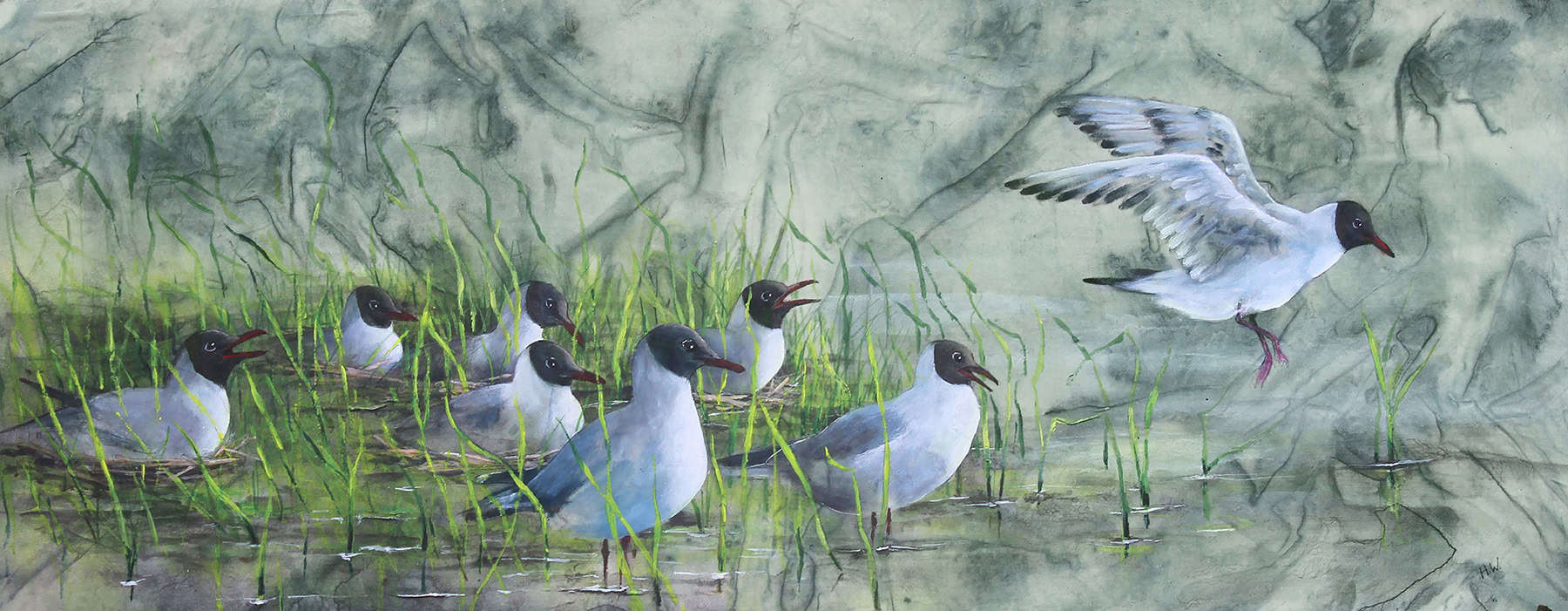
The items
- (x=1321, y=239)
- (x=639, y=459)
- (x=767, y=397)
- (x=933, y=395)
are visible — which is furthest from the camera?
(x=1321, y=239)

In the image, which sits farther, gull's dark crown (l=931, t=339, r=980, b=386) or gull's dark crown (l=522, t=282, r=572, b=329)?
gull's dark crown (l=522, t=282, r=572, b=329)

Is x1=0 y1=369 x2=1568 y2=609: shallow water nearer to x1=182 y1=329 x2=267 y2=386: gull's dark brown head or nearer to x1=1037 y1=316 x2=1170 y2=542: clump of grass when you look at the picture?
x1=1037 y1=316 x2=1170 y2=542: clump of grass

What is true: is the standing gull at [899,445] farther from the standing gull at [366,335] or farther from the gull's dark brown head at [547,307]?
the standing gull at [366,335]

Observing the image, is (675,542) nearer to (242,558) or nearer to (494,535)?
(494,535)

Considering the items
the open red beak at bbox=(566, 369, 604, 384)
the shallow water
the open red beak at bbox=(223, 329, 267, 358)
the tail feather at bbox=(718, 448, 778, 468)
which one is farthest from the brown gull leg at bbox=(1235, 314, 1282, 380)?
the open red beak at bbox=(223, 329, 267, 358)

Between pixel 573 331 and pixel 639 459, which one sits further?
pixel 573 331

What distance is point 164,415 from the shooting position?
196 centimetres

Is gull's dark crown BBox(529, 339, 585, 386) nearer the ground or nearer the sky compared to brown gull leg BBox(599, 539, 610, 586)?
nearer the sky

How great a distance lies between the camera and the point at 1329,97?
220cm

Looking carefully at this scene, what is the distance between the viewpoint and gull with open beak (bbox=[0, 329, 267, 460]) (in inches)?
77.4

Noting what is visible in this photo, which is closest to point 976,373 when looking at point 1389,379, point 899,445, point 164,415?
point 899,445

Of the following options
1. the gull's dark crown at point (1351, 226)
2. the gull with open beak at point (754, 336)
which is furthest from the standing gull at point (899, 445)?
the gull's dark crown at point (1351, 226)

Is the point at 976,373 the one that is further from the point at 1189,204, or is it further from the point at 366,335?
the point at 366,335

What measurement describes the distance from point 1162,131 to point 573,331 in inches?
45.6
